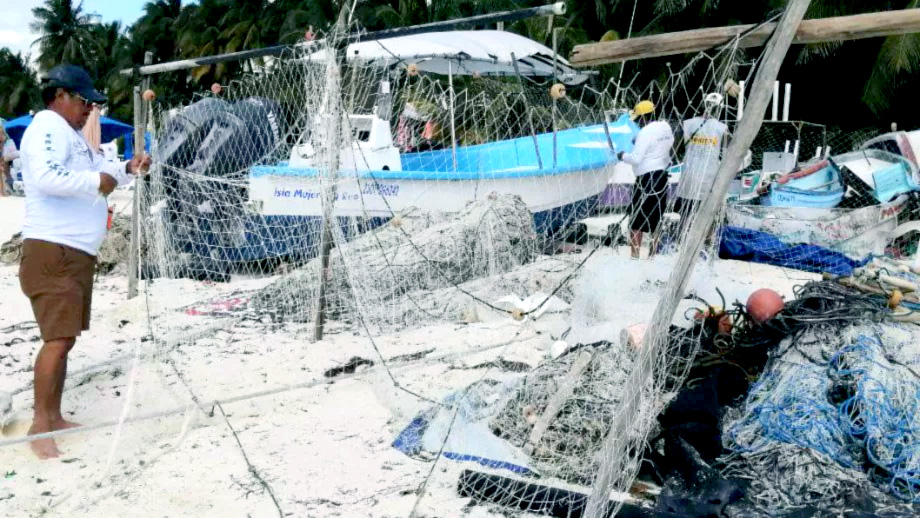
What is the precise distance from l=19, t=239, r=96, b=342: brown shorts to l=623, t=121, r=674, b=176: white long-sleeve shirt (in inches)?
205

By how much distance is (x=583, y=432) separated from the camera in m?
3.49

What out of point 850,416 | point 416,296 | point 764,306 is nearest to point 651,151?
point 416,296

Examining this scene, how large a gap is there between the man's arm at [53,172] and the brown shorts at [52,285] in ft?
0.92

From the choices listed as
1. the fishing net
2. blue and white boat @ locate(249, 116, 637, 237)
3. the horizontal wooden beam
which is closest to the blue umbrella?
the fishing net

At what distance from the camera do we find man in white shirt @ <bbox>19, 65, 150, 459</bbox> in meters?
3.52

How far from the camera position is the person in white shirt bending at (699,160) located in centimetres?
332

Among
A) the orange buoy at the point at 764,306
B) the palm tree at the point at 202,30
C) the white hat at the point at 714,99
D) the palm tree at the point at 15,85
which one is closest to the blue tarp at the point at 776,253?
the orange buoy at the point at 764,306

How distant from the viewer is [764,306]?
3846 mm

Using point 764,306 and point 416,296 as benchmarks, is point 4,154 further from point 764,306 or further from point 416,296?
point 764,306

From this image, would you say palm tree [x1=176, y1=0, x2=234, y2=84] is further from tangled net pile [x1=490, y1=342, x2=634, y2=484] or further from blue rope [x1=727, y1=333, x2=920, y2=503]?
blue rope [x1=727, y1=333, x2=920, y2=503]

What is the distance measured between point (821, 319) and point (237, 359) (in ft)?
11.3

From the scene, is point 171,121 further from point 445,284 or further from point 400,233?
point 445,284

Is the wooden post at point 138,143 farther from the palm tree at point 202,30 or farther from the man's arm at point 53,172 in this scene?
the palm tree at point 202,30

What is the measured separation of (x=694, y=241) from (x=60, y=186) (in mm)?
2689
